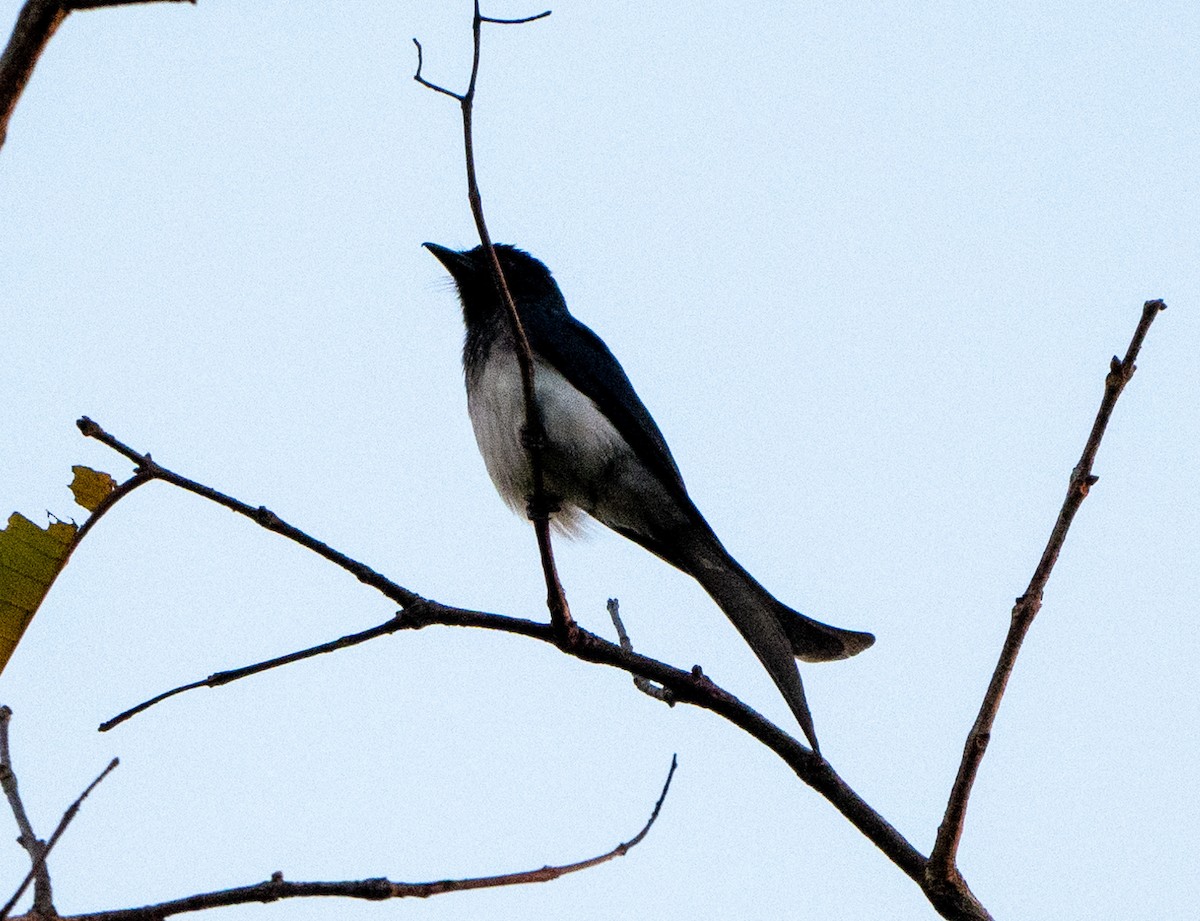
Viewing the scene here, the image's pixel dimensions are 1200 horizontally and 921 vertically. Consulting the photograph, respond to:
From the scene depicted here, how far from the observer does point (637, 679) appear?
12.1 ft

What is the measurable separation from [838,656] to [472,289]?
8.72 ft

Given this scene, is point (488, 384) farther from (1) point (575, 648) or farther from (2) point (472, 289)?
(1) point (575, 648)

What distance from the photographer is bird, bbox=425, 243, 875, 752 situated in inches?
222

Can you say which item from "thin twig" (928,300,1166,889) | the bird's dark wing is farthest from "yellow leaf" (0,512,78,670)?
the bird's dark wing

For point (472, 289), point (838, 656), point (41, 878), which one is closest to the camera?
point (41, 878)

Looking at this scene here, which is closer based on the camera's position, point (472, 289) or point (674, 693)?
point (674, 693)

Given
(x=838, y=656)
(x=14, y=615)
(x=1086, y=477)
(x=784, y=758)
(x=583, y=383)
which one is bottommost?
(x=14, y=615)

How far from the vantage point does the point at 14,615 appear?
2.68m

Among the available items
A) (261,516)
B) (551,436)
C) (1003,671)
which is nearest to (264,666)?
(261,516)

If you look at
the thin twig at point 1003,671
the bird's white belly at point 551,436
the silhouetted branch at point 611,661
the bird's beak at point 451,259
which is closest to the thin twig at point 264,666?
the silhouetted branch at point 611,661

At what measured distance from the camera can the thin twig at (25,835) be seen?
2180mm

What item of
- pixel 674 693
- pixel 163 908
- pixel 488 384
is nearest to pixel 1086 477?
pixel 674 693

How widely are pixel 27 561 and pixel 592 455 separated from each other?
3196 mm

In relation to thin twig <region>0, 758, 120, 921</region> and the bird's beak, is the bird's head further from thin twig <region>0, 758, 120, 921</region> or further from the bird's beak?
thin twig <region>0, 758, 120, 921</region>
